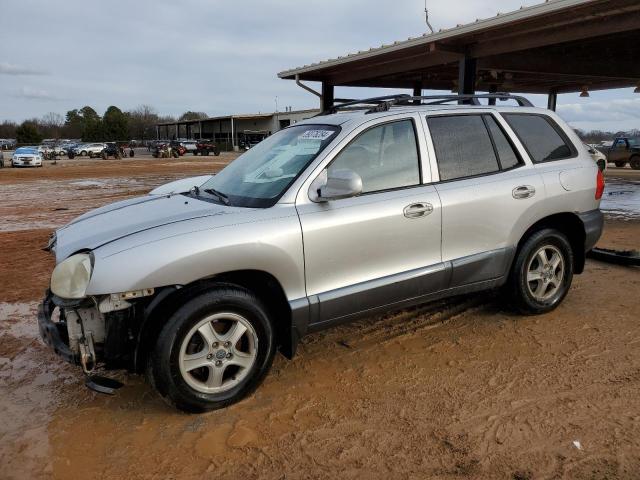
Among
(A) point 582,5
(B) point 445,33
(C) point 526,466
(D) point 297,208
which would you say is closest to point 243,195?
(D) point 297,208

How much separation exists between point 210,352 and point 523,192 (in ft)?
9.22

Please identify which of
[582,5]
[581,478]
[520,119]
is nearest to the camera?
[581,478]

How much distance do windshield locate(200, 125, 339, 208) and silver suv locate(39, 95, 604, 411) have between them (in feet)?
0.06

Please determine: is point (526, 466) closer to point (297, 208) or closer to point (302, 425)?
point (302, 425)

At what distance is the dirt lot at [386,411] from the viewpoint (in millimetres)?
2717

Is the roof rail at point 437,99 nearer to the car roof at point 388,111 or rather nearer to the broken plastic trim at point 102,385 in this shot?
the car roof at point 388,111

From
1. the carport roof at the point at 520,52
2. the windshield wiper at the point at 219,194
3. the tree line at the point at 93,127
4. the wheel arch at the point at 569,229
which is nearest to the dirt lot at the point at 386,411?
the wheel arch at the point at 569,229

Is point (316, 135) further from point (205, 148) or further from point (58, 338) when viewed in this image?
point (205, 148)

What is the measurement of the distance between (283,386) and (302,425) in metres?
0.51

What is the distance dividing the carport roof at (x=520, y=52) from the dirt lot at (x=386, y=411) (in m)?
Answer: 6.24

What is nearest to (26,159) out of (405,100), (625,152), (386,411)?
(625,152)

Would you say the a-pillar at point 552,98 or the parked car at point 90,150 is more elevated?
the a-pillar at point 552,98

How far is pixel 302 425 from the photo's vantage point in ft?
10.1

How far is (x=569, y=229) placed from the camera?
4809 millimetres
